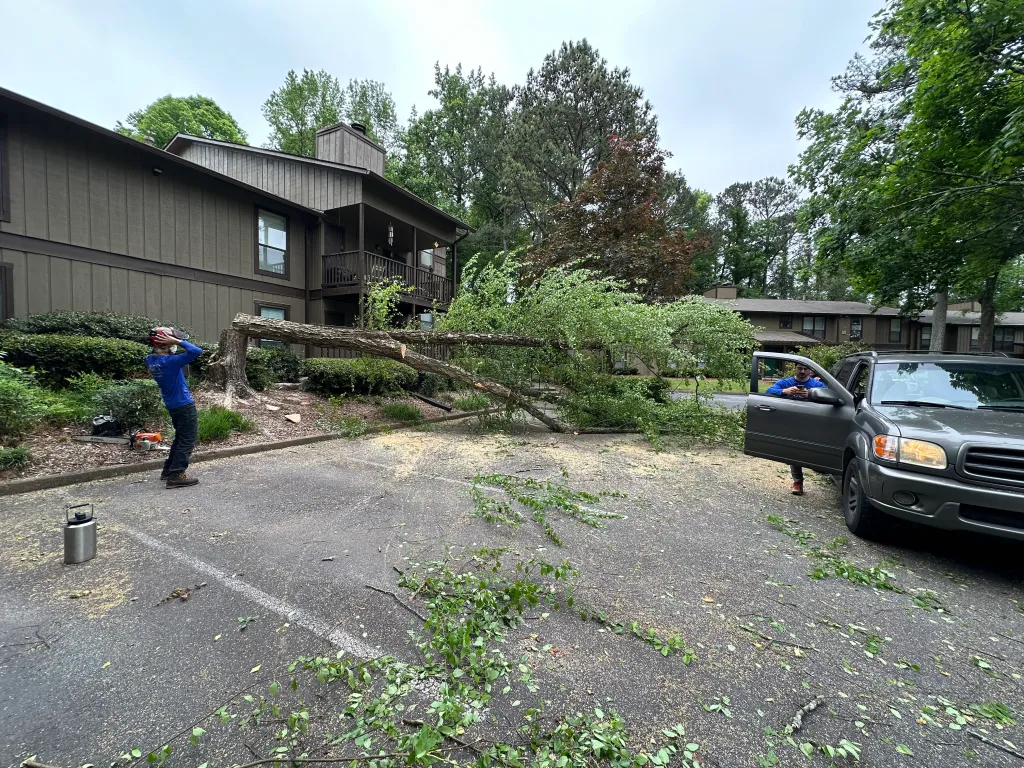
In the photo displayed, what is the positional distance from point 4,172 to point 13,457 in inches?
290

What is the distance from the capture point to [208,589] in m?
2.65

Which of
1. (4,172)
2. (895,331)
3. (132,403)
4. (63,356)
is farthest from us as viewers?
(895,331)

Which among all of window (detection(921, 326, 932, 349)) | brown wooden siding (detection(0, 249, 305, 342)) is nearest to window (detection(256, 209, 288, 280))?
brown wooden siding (detection(0, 249, 305, 342))

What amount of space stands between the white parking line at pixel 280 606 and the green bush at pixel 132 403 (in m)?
3.17

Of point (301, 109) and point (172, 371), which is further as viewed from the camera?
point (301, 109)

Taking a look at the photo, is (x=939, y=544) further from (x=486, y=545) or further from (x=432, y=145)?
(x=432, y=145)

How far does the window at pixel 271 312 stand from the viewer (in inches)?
492

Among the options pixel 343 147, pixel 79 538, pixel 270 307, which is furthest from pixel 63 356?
pixel 343 147

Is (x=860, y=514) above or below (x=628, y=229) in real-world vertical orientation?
below

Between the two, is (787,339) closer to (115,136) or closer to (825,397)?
(825,397)

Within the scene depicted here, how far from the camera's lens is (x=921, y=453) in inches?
119

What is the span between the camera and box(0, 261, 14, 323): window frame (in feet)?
26.5

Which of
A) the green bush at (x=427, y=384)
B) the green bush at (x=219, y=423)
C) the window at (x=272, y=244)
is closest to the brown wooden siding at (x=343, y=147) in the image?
the window at (x=272, y=244)

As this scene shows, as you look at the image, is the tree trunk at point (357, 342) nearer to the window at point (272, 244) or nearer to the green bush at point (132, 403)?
the green bush at point (132, 403)
